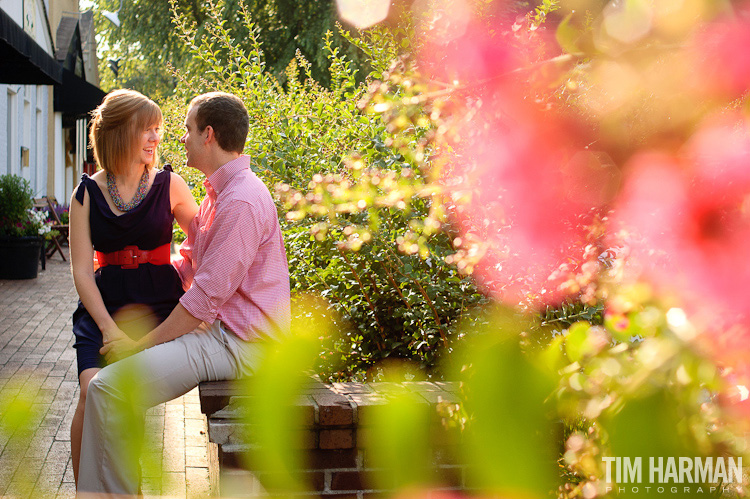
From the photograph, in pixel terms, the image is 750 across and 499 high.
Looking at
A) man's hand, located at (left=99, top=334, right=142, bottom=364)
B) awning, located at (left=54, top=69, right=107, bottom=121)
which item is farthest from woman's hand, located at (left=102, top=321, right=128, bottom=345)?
awning, located at (left=54, top=69, right=107, bottom=121)

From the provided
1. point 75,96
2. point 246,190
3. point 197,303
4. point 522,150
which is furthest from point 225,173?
point 75,96

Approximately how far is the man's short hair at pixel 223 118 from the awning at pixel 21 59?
17.0 feet

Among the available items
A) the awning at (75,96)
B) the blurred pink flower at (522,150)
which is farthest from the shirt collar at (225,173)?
the awning at (75,96)

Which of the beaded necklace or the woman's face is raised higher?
the woman's face

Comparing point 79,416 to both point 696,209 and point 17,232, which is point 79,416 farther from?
point 17,232

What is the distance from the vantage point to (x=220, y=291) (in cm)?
264

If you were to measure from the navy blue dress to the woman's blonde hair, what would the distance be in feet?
0.41

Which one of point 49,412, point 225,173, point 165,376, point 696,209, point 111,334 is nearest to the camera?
point 49,412

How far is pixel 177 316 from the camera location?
2.71 m

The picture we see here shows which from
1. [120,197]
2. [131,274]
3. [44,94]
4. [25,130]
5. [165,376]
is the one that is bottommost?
[165,376]

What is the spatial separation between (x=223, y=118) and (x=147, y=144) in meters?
0.44

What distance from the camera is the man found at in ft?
8.54

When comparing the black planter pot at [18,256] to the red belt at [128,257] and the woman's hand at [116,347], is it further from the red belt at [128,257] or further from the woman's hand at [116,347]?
the woman's hand at [116,347]

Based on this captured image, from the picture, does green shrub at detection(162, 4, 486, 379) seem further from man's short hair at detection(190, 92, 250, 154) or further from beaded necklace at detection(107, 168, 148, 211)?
beaded necklace at detection(107, 168, 148, 211)
